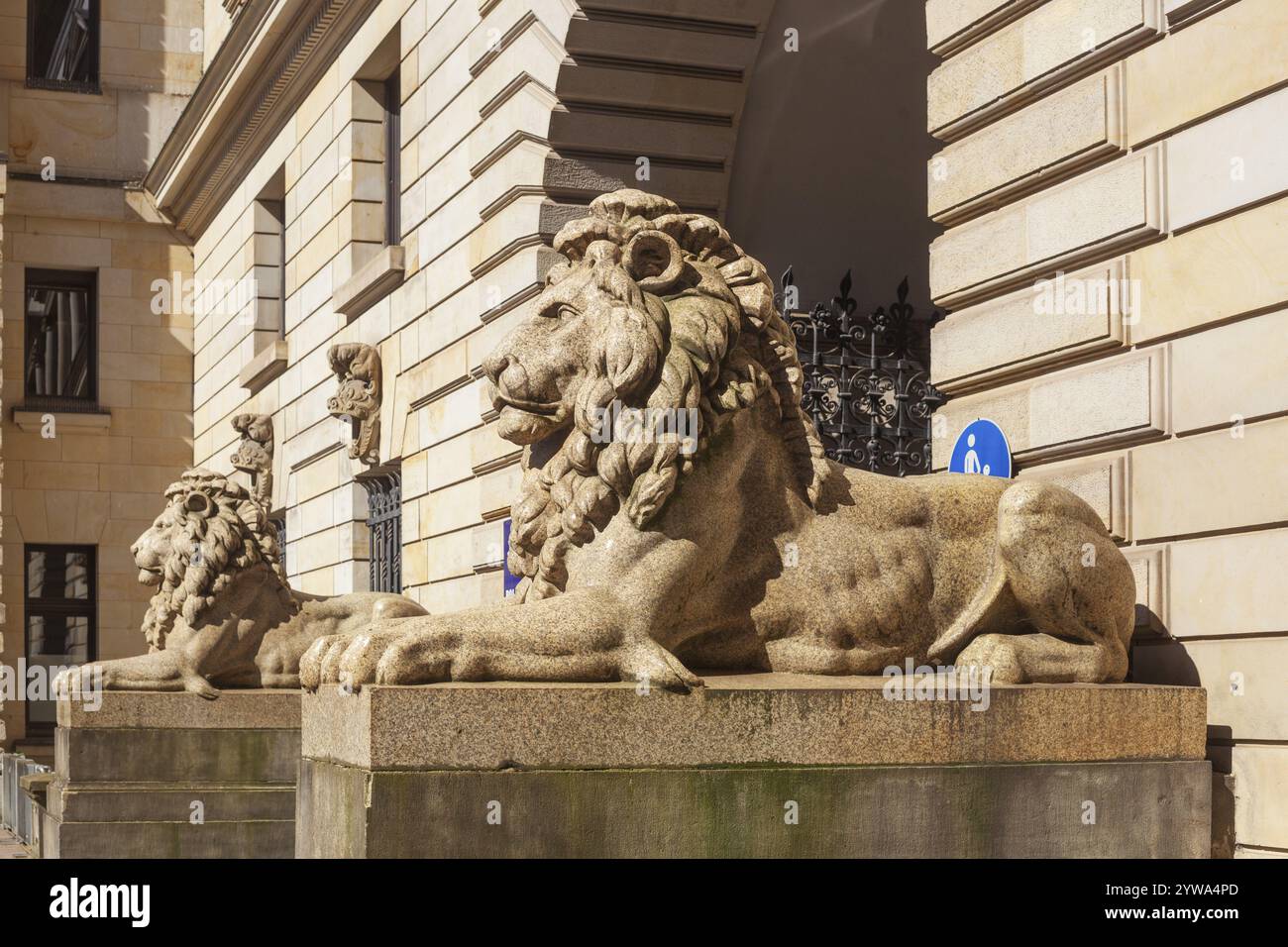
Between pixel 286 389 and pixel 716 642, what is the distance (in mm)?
16159

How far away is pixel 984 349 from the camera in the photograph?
8938 millimetres

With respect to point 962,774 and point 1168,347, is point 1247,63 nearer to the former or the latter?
point 1168,347

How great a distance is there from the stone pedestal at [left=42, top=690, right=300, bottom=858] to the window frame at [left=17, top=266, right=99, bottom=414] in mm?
Result: 18208

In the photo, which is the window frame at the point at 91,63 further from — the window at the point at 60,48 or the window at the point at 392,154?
the window at the point at 392,154

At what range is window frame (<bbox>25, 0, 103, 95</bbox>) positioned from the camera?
2678cm

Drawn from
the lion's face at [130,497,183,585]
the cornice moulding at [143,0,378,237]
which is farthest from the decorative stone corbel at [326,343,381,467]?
the lion's face at [130,497,183,585]

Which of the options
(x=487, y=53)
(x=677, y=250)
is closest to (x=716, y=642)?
(x=677, y=250)

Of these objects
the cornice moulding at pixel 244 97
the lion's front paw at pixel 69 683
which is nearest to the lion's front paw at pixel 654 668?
the lion's front paw at pixel 69 683

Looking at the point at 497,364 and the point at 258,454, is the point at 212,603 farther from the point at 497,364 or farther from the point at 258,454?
the point at 258,454

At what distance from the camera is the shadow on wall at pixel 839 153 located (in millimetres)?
14617

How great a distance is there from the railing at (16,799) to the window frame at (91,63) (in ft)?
47.9

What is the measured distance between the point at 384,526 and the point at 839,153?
581cm

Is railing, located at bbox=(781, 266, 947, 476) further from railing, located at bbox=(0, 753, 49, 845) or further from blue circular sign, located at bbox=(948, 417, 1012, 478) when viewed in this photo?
railing, located at bbox=(0, 753, 49, 845)

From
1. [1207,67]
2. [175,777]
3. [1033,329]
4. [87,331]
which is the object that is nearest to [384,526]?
[175,777]
